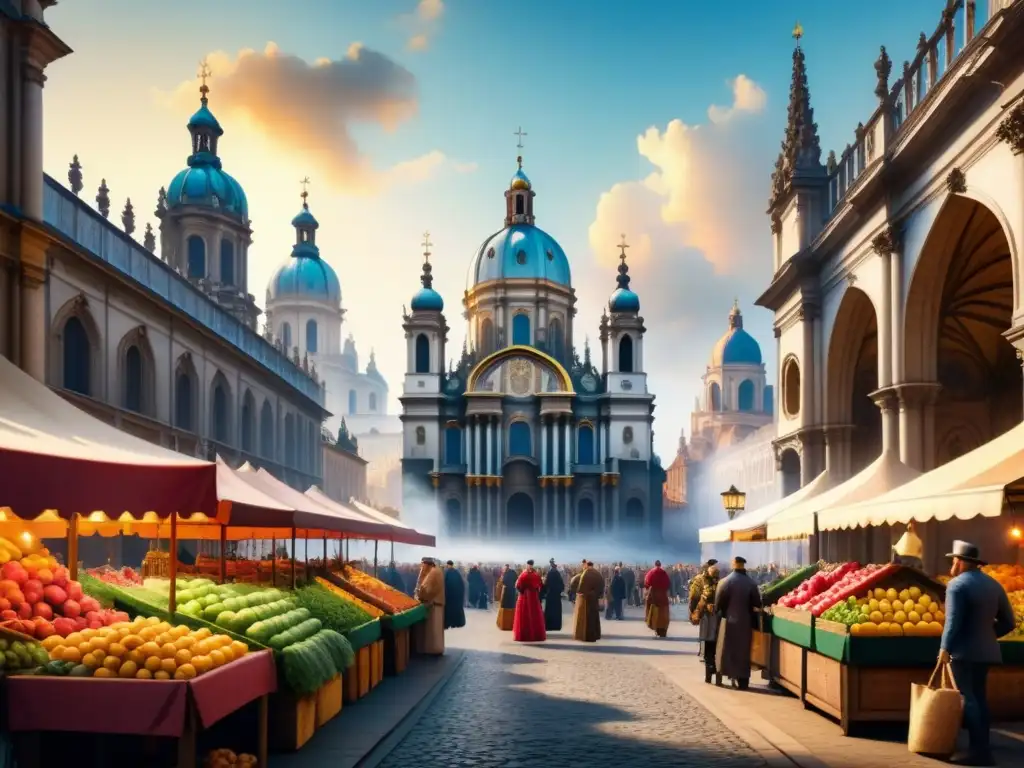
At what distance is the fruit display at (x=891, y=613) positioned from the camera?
37.2ft

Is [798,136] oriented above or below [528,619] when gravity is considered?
above

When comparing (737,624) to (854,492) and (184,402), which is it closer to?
(854,492)

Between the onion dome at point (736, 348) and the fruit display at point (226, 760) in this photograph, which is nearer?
the fruit display at point (226, 760)

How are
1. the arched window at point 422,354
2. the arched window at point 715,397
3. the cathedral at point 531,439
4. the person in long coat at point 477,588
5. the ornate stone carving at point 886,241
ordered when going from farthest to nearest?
1. the arched window at point 715,397
2. the arched window at point 422,354
3. the cathedral at point 531,439
4. the person in long coat at point 477,588
5. the ornate stone carving at point 886,241

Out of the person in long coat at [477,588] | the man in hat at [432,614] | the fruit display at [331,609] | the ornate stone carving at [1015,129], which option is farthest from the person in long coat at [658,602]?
the person in long coat at [477,588]

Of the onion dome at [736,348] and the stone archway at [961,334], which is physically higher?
the onion dome at [736,348]

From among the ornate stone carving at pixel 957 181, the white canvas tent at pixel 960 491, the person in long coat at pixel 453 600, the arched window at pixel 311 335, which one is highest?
the arched window at pixel 311 335

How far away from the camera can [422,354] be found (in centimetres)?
7262

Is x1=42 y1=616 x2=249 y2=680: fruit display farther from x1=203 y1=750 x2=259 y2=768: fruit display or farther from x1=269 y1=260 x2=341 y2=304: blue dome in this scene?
x1=269 y1=260 x2=341 y2=304: blue dome

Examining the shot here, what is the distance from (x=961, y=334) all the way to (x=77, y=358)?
20952mm

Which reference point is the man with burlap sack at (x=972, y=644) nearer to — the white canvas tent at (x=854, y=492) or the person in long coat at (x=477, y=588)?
the white canvas tent at (x=854, y=492)

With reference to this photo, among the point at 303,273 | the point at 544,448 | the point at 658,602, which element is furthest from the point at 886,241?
the point at 303,273

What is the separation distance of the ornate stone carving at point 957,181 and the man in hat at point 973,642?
917 centimetres

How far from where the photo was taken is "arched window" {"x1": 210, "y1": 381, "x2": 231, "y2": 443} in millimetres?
42031
